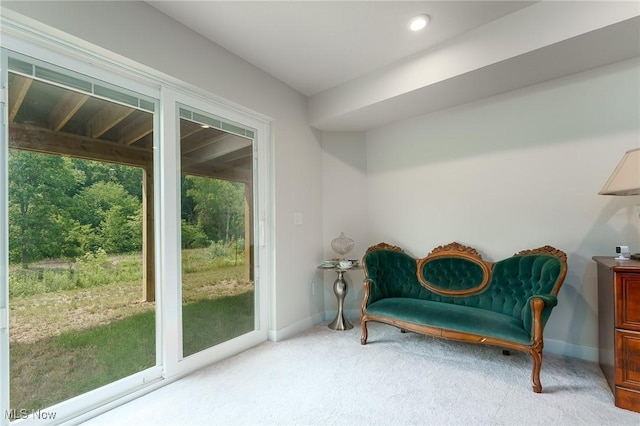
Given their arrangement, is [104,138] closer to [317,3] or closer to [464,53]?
[317,3]

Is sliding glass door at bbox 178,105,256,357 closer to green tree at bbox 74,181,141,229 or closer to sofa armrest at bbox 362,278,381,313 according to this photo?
green tree at bbox 74,181,141,229

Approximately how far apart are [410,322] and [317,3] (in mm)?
2629

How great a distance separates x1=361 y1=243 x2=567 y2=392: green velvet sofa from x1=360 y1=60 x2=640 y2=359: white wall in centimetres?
24

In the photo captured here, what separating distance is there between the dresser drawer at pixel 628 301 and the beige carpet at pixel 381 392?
20.7 inches

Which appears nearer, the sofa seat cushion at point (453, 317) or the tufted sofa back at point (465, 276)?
the sofa seat cushion at point (453, 317)

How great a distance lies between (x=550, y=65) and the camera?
2.25 m

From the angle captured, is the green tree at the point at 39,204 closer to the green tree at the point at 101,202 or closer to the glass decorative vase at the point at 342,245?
the green tree at the point at 101,202

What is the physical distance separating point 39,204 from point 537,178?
12.4ft

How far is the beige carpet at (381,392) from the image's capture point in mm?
1690

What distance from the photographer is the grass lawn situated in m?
1.60

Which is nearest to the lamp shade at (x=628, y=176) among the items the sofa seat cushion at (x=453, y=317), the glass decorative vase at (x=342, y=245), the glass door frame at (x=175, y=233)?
the sofa seat cushion at (x=453, y=317)

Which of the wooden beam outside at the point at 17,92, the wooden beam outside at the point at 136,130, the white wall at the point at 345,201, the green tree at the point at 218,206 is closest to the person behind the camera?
the wooden beam outside at the point at 17,92

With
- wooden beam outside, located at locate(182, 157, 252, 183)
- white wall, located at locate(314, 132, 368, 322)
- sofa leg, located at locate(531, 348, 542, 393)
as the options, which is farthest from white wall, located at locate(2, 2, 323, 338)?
sofa leg, located at locate(531, 348, 542, 393)

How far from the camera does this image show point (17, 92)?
1.58 m
